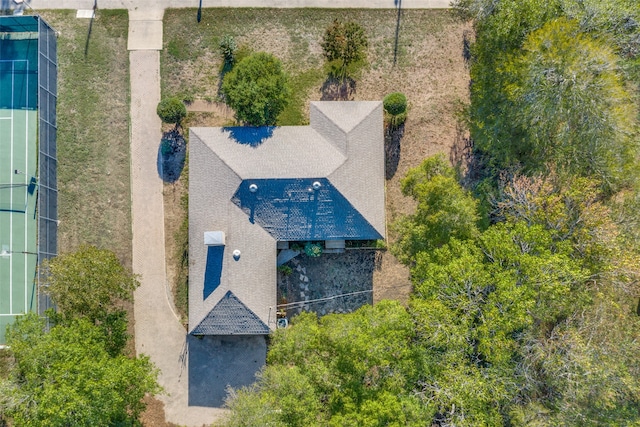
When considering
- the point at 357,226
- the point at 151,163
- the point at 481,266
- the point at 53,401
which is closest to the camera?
the point at 53,401

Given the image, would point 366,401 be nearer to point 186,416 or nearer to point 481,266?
point 481,266

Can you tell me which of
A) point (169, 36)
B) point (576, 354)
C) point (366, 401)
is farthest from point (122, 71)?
point (576, 354)

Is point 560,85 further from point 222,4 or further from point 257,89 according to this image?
point 222,4

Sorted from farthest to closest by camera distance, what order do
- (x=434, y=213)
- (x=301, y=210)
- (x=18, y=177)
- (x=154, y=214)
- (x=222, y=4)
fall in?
(x=222, y=4) < (x=154, y=214) < (x=18, y=177) < (x=301, y=210) < (x=434, y=213)

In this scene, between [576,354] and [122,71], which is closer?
[576,354]

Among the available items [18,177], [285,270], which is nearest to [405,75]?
[285,270]

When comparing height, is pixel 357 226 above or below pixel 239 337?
above
